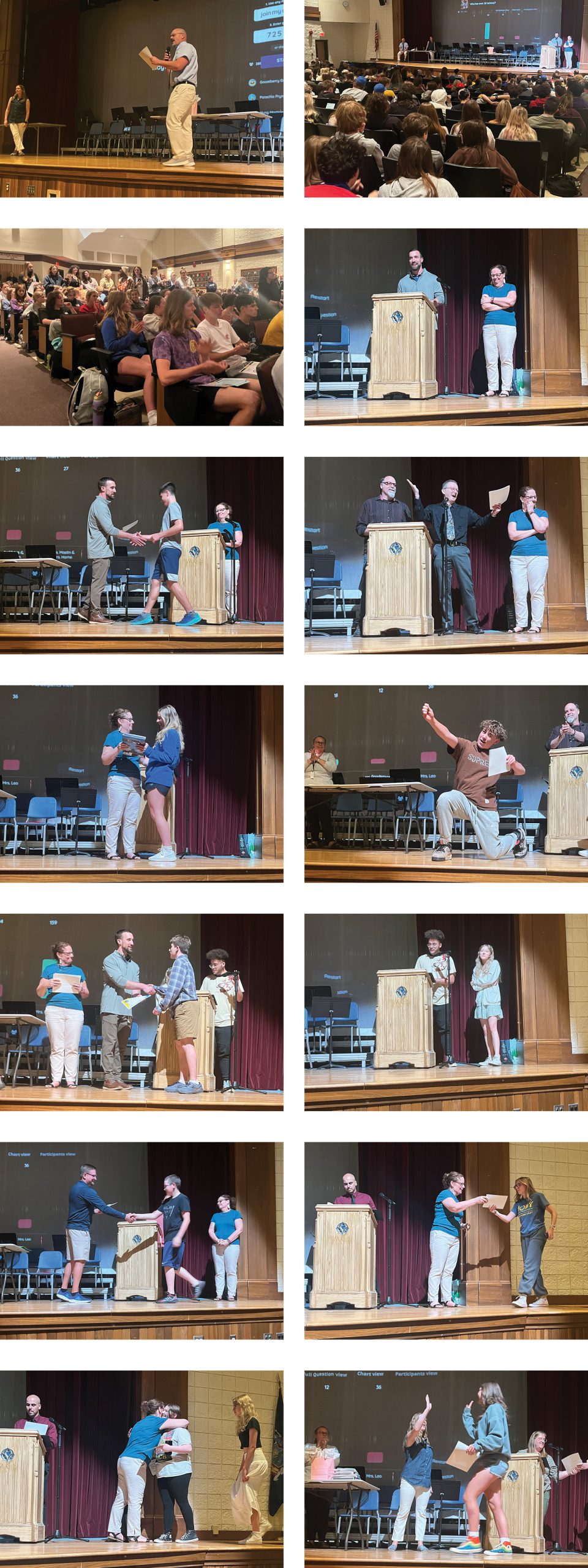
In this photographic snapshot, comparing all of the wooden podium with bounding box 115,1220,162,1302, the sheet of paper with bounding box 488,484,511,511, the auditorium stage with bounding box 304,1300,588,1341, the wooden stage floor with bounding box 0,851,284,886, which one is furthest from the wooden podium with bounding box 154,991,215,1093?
the sheet of paper with bounding box 488,484,511,511

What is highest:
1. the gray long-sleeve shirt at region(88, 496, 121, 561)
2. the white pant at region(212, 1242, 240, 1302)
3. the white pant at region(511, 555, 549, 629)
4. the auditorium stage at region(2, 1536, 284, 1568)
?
the gray long-sleeve shirt at region(88, 496, 121, 561)

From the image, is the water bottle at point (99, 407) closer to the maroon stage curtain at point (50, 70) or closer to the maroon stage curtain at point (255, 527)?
the maroon stage curtain at point (255, 527)

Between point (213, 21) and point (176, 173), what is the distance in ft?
3.08

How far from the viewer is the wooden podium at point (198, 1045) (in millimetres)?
7867

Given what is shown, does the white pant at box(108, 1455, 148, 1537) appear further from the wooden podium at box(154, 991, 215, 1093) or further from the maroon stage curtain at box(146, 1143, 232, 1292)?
the wooden podium at box(154, 991, 215, 1093)

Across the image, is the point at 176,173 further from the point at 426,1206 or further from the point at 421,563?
the point at 426,1206

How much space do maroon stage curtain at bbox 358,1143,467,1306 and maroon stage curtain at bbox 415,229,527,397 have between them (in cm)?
460

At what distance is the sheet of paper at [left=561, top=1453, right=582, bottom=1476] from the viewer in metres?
7.89

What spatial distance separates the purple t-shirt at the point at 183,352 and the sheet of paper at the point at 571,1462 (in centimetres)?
678

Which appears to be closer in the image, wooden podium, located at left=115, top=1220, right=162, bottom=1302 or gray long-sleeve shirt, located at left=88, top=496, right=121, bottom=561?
wooden podium, located at left=115, top=1220, right=162, bottom=1302

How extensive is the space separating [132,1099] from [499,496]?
424cm

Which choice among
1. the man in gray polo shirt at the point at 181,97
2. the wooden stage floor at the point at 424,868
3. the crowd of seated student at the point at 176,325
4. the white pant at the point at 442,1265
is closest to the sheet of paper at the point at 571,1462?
the white pant at the point at 442,1265

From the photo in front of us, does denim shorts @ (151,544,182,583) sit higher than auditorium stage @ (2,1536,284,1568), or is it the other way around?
denim shorts @ (151,544,182,583)

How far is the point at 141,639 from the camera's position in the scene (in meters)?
7.95
